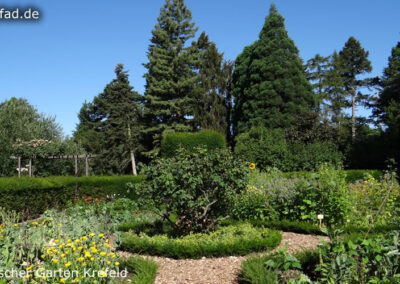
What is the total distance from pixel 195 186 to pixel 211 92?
2126 centimetres

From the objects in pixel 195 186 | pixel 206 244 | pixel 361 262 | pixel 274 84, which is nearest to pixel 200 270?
pixel 206 244

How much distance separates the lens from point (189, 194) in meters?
5.54

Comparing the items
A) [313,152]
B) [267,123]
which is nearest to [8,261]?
[313,152]

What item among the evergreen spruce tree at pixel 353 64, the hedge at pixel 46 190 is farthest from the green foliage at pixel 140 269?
the evergreen spruce tree at pixel 353 64

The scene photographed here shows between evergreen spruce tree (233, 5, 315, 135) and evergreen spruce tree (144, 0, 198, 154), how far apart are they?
4.54m

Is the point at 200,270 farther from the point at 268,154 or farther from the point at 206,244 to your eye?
the point at 268,154

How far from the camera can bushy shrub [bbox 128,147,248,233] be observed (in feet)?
18.4

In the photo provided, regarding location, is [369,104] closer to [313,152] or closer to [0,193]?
[313,152]

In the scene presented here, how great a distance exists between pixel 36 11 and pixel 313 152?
540 inches

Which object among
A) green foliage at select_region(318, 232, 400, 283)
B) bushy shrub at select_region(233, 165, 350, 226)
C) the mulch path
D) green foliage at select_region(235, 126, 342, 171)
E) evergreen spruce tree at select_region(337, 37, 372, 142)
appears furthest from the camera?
evergreen spruce tree at select_region(337, 37, 372, 142)

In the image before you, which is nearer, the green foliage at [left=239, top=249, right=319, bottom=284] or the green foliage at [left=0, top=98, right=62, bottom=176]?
the green foliage at [left=239, top=249, right=319, bottom=284]

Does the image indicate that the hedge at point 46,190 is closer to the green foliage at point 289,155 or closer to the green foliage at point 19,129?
the green foliage at point 289,155

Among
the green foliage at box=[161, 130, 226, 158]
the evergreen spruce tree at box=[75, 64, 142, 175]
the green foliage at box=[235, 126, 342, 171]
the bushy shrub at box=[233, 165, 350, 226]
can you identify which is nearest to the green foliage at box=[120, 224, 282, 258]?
the bushy shrub at box=[233, 165, 350, 226]

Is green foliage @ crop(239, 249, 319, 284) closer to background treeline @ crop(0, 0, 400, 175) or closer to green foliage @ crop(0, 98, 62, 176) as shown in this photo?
background treeline @ crop(0, 0, 400, 175)
